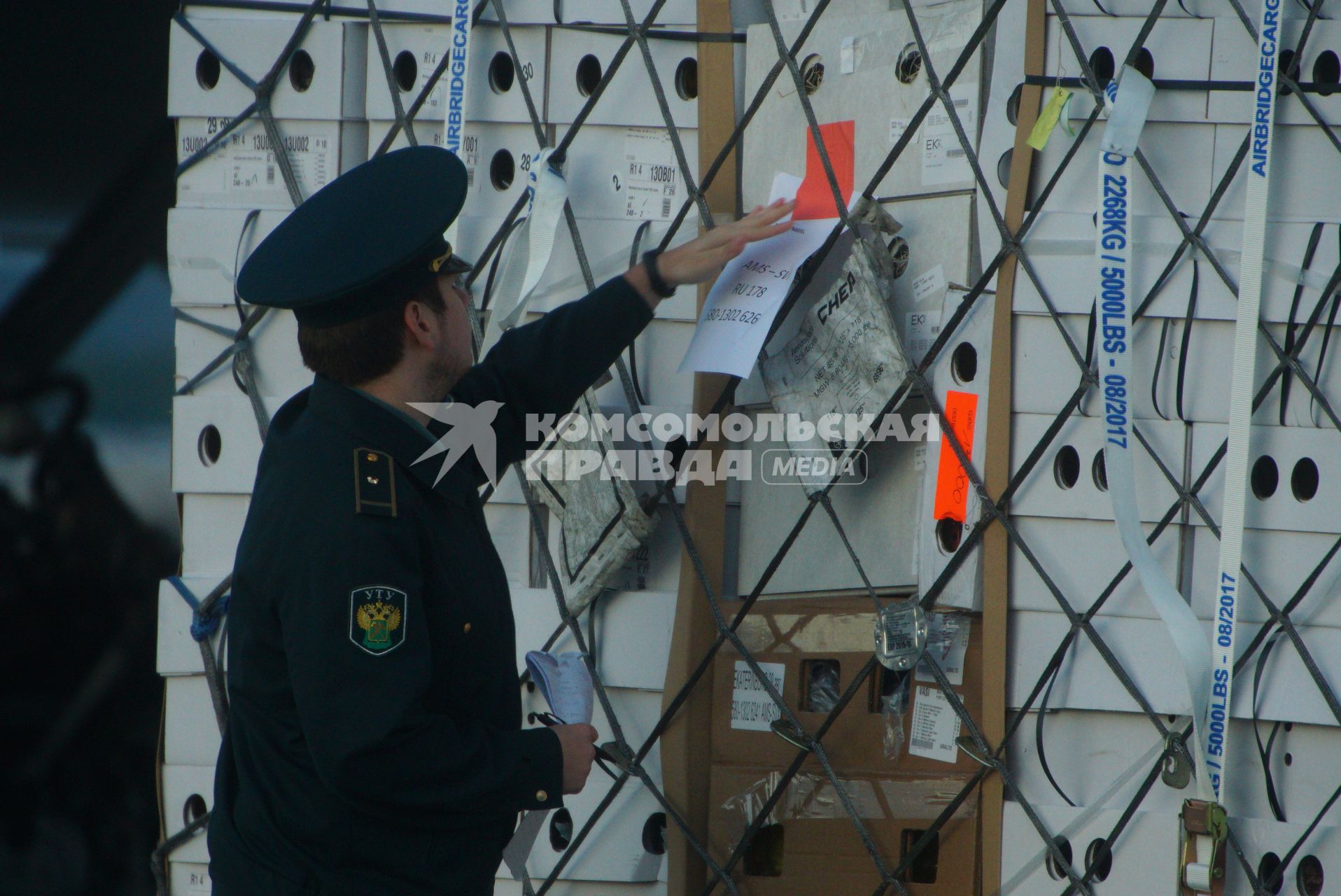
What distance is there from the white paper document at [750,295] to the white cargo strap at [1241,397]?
0.46 m

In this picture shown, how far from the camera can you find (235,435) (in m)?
1.67

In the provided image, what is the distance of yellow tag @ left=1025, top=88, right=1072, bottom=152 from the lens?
1.36 meters

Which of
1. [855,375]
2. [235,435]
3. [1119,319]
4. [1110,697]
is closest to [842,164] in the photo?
[855,375]

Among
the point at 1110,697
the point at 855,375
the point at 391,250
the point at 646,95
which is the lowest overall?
the point at 1110,697

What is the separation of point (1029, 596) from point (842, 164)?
581 millimetres

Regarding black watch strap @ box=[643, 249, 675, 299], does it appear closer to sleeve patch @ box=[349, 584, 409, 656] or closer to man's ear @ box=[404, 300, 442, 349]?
man's ear @ box=[404, 300, 442, 349]

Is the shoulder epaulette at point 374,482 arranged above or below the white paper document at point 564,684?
above

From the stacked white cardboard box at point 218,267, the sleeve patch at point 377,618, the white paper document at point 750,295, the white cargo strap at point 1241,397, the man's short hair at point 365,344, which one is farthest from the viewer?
the stacked white cardboard box at point 218,267

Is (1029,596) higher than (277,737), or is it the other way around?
(1029,596)

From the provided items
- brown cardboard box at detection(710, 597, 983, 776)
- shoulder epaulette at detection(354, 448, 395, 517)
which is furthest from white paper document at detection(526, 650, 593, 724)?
shoulder epaulette at detection(354, 448, 395, 517)

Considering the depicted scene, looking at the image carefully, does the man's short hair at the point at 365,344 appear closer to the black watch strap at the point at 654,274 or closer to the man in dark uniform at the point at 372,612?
the man in dark uniform at the point at 372,612

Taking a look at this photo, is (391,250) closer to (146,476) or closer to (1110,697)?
(1110,697)

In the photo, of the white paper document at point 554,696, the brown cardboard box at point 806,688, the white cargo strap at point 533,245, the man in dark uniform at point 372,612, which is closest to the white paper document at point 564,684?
the white paper document at point 554,696

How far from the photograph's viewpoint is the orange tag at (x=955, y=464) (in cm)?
141
